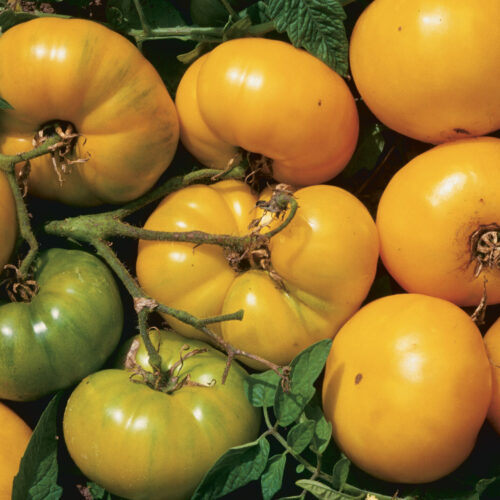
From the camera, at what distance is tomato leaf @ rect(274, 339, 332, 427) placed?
1.08 meters

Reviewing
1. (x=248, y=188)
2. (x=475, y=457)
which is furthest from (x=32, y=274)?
(x=475, y=457)

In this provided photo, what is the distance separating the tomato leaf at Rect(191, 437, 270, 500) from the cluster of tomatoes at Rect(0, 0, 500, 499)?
8 centimetres

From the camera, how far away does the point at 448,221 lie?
111 cm

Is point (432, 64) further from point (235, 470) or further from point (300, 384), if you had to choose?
point (235, 470)

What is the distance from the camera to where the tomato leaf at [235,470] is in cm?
106

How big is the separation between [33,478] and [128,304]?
43cm

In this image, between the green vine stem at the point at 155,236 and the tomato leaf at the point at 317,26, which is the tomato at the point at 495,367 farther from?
the tomato leaf at the point at 317,26

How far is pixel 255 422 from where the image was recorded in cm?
123

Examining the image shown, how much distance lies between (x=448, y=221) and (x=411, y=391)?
0.28 metres

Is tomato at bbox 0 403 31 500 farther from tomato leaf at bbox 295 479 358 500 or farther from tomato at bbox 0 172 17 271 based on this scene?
tomato leaf at bbox 295 479 358 500

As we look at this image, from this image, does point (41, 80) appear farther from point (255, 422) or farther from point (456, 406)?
point (456, 406)

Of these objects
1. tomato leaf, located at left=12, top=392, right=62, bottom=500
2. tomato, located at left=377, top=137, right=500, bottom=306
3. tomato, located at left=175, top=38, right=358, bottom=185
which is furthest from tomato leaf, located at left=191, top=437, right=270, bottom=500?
tomato, located at left=175, top=38, right=358, bottom=185

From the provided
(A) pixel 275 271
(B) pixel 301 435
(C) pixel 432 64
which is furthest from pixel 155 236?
(C) pixel 432 64

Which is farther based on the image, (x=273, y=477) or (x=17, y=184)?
(x=17, y=184)
